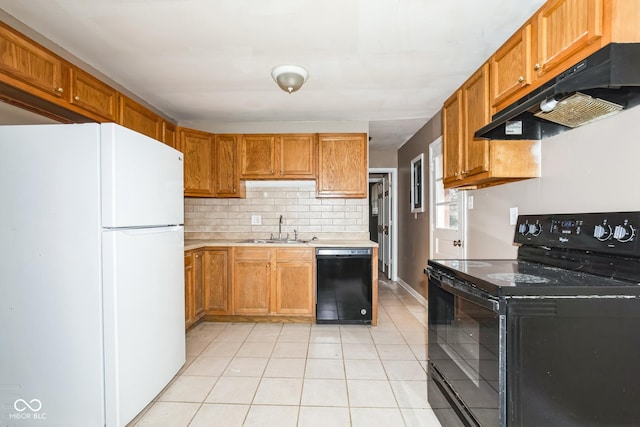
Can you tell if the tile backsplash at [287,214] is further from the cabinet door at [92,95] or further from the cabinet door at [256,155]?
the cabinet door at [92,95]

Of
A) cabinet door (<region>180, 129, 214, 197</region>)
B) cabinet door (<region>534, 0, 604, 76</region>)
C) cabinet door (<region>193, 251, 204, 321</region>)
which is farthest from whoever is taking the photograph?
cabinet door (<region>180, 129, 214, 197</region>)

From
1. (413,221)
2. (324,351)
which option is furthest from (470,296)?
(413,221)

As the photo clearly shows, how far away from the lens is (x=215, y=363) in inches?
97.3

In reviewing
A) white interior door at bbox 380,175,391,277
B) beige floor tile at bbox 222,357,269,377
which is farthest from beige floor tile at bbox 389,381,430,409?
white interior door at bbox 380,175,391,277

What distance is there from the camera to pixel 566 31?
1320 millimetres

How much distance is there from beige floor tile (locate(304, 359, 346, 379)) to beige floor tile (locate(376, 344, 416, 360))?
1.28ft

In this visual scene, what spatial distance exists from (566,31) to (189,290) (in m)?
Result: 3.24

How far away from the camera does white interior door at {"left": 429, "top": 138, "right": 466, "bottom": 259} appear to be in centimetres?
299

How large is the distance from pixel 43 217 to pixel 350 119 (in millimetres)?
2961

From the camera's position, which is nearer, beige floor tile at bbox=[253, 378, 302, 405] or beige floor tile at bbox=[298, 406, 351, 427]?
beige floor tile at bbox=[298, 406, 351, 427]

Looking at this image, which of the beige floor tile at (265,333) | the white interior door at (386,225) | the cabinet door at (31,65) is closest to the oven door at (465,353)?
the beige floor tile at (265,333)

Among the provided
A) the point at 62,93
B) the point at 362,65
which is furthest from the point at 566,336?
the point at 62,93

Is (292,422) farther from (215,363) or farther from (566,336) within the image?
(566,336)

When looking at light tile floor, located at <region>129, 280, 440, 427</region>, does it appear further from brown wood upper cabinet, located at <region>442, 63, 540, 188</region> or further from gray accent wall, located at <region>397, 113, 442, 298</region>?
brown wood upper cabinet, located at <region>442, 63, 540, 188</region>
